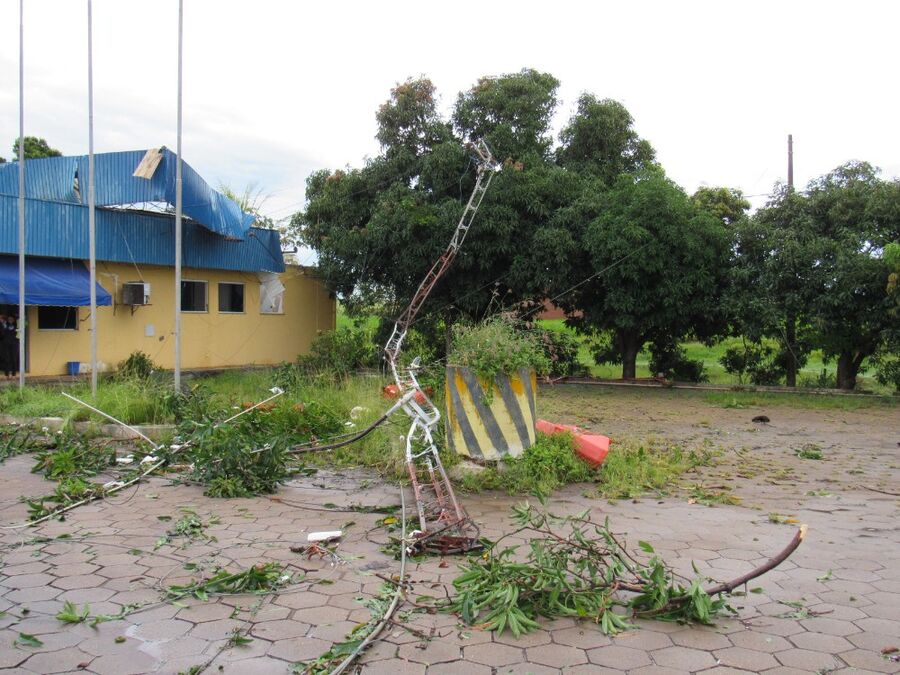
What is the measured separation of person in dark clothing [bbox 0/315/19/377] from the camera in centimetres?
1474

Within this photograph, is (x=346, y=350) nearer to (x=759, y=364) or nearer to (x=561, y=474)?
(x=759, y=364)

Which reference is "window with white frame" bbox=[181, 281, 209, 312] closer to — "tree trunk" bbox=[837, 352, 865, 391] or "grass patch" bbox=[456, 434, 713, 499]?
"grass patch" bbox=[456, 434, 713, 499]

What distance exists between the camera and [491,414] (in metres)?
6.48

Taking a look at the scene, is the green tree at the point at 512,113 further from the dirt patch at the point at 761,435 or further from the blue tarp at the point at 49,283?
the blue tarp at the point at 49,283

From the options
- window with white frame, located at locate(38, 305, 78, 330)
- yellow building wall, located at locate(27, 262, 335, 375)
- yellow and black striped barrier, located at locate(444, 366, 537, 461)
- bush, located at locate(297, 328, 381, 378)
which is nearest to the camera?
yellow and black striped barrier, located at locate(444, 366, 537, 461)

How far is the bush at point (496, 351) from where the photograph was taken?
6.40 meters

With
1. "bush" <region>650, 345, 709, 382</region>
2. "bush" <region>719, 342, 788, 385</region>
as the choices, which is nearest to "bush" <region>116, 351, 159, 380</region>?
"bush" <region>650, 345, 709, 382</region>

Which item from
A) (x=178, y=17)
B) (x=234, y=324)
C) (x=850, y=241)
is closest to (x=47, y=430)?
(x=178, y=17)

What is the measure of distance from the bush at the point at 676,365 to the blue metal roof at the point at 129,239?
11.0 meters

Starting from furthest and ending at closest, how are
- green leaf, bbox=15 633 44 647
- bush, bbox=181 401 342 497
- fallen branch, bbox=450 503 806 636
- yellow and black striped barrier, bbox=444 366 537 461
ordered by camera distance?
yellow and black striped barrier, bbox=444 366 537 461, bush, bbox=181 401 342 497, fallen branch, bbox=450 503 806 636, green leaf, bbox=15 633 44 647

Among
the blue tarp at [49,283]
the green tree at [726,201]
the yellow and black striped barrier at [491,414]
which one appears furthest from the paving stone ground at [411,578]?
the green tree at [726,201]

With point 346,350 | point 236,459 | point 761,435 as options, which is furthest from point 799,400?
point 236,459

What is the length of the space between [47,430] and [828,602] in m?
8.74

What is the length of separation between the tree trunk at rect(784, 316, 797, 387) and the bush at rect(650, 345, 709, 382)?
2.11 meters
